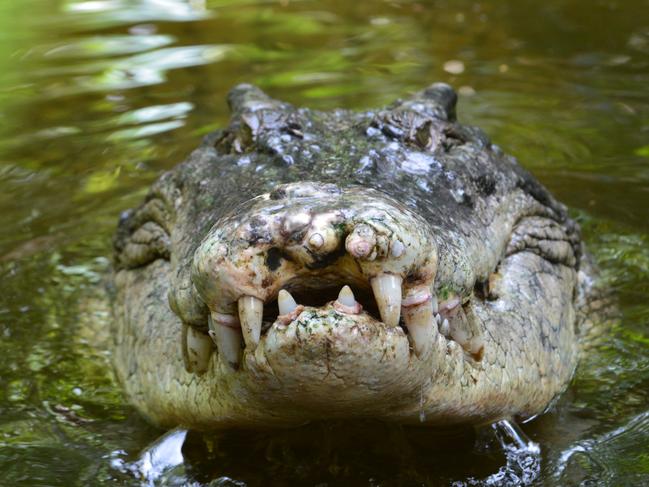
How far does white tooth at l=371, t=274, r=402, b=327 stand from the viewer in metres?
2.54

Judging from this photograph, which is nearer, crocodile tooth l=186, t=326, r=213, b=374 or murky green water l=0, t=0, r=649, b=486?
crocodile tooth l=186, t=326, r=213, b=374

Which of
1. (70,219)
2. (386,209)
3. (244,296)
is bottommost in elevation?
(70,219)

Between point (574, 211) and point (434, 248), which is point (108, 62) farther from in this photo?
point (434, 248)

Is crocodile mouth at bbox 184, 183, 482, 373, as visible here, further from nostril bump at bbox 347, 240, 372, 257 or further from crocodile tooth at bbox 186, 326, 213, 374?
crocodile tooth at bbox 186, 326, 213, 374

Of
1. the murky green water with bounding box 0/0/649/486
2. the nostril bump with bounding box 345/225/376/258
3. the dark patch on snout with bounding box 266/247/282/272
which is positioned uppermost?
the nostril bump with bounding box 345/225/376/258

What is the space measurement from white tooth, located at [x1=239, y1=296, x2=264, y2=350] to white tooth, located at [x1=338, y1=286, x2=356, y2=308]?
220 millimetres

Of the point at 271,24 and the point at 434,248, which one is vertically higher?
the point at 434,248

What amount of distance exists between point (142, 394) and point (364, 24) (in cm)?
624

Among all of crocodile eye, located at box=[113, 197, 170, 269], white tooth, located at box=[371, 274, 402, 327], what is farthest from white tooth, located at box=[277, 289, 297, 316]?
crocodile eye, located at box=[113, 197, 170, 269]

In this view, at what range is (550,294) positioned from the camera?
3822mm

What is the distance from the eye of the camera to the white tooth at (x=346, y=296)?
8.23ft

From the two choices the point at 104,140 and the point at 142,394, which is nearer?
the point at 142,394

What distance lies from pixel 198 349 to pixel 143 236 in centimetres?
132

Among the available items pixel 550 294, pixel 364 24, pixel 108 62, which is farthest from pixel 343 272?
pixel 364 24
